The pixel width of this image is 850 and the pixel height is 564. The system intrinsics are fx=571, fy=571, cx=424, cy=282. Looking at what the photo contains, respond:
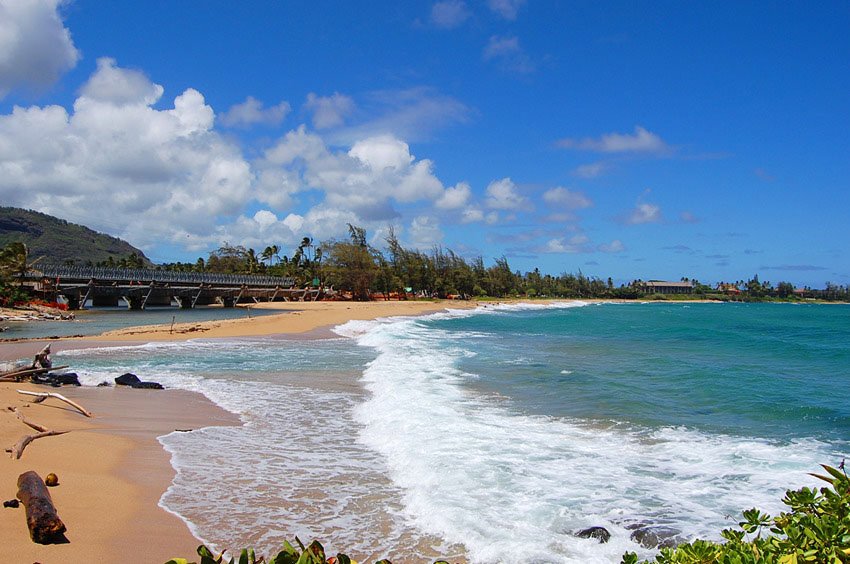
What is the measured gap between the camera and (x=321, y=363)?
756 inches

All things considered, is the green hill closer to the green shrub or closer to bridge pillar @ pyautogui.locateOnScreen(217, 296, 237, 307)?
bridge pillar @ pyautogui.locateOnScreen(217, 296, 237, 307)

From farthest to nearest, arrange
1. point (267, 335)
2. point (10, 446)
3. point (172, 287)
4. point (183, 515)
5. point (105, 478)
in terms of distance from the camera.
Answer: point (172, 287) < point (267, 335) < point (10, 446) < point (105, 478) < point (183, 515)

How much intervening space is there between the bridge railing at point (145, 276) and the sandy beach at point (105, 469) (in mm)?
46766

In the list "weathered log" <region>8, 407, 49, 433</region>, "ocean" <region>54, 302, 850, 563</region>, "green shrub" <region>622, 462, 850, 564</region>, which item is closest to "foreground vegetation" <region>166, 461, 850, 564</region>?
"green shrub" <region>622, 462, 850, 564</region>

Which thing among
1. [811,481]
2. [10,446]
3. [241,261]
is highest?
[241,261]

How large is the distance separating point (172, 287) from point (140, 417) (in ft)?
180

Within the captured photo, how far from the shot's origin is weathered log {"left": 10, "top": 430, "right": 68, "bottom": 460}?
285 inches

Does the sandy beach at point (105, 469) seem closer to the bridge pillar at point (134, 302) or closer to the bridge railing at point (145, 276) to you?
the bridge railing at point (145, 276)

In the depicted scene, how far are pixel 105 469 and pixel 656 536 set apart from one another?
21.9 ft

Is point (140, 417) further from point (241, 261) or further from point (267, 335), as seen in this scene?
point (241, 261)

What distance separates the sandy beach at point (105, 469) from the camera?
16.9ft

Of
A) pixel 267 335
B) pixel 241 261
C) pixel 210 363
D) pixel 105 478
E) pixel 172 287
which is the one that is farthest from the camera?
pixel 241 261

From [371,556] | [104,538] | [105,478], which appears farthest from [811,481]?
[105,478]

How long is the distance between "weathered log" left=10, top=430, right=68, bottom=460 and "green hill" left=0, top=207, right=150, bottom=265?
498 feet
